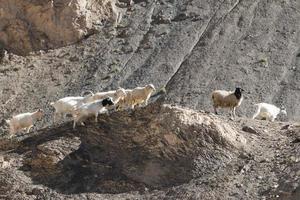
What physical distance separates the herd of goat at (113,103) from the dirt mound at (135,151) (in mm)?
610

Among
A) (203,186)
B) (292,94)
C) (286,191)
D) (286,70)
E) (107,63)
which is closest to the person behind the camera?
(286,191)

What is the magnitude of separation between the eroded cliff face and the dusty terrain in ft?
0.19

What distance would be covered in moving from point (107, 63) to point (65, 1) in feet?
18.4

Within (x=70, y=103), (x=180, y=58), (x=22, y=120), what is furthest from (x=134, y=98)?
(x=180, y=58)

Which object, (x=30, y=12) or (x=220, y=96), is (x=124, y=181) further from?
(x=30, y=12)

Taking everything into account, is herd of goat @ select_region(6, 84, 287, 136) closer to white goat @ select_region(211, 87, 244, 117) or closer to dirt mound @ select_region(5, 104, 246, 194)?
white goat @ select_region(211, 87, 244, 117)

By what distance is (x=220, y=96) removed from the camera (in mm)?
25641

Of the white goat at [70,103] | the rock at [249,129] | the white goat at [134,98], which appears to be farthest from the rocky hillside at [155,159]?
the white goat at [134,98]

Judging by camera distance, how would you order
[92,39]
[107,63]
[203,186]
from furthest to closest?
[92,39]
[107,63]
[203,186]

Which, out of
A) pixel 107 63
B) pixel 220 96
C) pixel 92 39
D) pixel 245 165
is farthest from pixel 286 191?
pixel 92 39

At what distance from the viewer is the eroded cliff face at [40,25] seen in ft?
147

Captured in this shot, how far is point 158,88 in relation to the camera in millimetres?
37625

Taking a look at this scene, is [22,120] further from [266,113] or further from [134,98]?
[266,113]

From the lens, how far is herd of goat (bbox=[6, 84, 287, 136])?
23.8m
